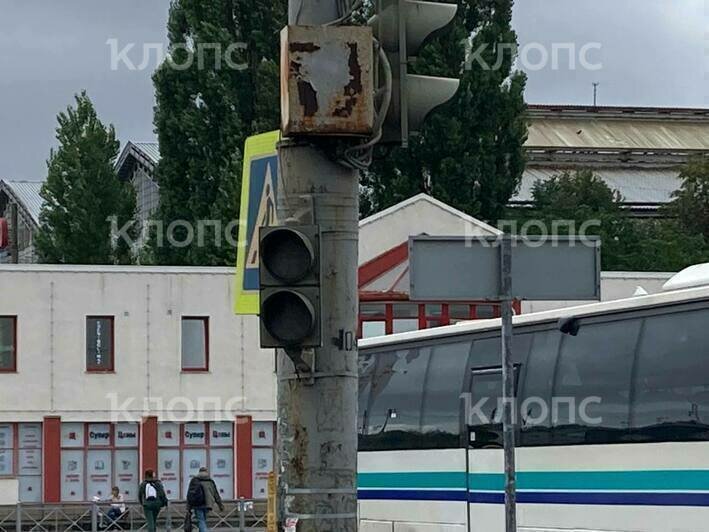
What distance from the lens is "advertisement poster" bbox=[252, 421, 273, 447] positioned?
5266 centimetres

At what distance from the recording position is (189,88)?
6069 centimetres

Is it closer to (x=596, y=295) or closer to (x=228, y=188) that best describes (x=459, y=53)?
(x=228, y=188)

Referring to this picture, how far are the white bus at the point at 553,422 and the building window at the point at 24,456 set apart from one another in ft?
101

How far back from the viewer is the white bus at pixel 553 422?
590 inches

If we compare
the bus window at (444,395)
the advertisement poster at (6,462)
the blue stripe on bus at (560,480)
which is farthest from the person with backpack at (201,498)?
the bus window at (444,395)

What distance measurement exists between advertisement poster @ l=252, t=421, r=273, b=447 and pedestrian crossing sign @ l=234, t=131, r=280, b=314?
3795 cm

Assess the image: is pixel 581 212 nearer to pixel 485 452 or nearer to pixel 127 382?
pixel 127 382

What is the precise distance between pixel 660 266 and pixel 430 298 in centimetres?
5735

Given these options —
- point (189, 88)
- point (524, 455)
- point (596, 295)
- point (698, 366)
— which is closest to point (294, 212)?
point (596, 295)

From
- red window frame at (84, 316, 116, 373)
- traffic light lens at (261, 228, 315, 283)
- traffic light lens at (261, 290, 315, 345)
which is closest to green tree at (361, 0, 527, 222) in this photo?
red window frame at (84, 316, 116, 373)

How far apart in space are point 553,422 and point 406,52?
22.7ft

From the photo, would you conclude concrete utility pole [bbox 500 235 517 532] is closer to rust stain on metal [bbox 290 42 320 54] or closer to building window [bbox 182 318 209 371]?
rust stain on metal [bbox 290 42 320 54]

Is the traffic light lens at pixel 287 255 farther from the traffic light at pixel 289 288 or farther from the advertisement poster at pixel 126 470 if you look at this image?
the advertisement poster at pixel 126 470

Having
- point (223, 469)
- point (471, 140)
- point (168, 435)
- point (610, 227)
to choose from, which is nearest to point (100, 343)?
point (168, 435)
